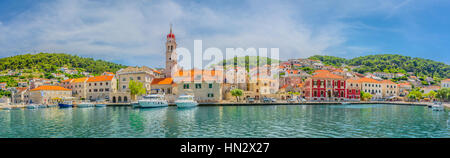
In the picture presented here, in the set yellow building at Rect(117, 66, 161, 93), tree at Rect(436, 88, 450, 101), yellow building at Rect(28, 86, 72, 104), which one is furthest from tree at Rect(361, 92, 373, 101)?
yellow building at Rect(28, 86, 72, 104)

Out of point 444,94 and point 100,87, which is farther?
point 100,87

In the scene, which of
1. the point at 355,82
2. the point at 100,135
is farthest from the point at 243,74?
the point at 100,135

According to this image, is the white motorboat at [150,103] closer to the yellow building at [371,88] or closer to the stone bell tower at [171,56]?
the stone bell tower at [171,56]

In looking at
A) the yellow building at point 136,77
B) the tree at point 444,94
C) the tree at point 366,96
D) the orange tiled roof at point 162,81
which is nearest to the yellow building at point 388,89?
the tree at point 366,96

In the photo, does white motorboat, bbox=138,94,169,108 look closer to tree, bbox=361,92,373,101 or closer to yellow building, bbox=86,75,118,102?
yellow building, bbox=86,75,118,102

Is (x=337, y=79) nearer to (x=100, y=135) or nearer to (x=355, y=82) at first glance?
(x=355, y=82)

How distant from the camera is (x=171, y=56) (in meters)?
56.4

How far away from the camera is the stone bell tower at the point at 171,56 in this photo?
185 ft

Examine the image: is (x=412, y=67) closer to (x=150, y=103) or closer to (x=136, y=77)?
(x=136, y=77)

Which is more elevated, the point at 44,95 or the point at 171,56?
the point at 171,56

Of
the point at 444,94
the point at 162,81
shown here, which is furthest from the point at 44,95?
the point at 444,94

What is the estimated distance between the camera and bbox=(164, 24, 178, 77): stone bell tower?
5641cm

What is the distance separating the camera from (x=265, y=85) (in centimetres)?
5844
